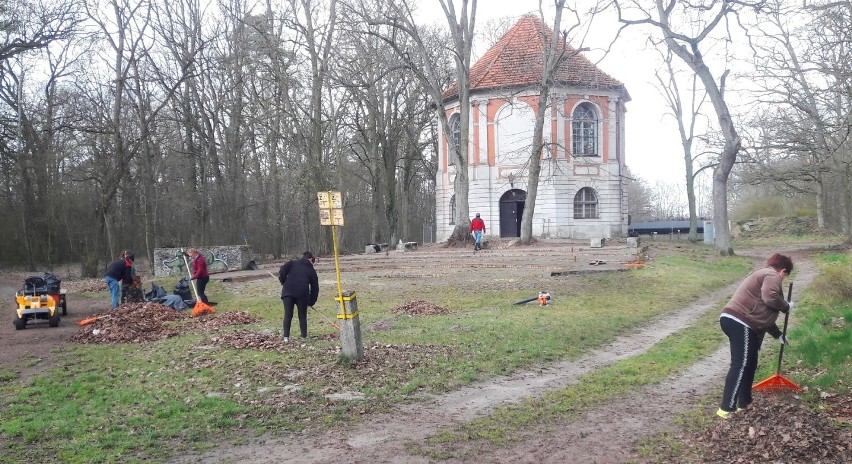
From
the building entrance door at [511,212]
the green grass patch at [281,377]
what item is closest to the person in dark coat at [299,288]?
the green grass patch at [281,377]

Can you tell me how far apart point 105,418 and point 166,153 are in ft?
119

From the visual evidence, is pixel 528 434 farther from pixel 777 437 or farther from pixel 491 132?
pixel 491 132

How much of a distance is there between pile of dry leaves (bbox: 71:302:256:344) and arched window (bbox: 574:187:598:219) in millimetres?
27439

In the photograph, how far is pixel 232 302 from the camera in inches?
805

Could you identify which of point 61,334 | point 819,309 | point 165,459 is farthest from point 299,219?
point 165,459

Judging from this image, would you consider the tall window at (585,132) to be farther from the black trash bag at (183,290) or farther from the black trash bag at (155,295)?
the black trash bag at (155,295)

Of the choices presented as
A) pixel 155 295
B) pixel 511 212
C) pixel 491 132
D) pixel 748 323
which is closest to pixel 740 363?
pixel 748 323

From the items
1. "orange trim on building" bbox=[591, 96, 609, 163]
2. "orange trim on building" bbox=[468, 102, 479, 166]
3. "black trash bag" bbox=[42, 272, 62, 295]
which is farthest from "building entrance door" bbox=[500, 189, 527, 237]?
"black trash bag" bbox=[42, 272, 62, 295]

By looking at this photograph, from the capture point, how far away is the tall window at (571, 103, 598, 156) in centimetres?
4106

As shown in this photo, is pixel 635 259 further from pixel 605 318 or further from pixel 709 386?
pixel 709 386

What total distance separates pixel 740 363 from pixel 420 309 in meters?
9.62

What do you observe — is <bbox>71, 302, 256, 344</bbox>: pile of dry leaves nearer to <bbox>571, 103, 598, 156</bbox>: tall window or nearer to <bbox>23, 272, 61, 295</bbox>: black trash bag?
<bbox>23, 272, 61, 295</bbox>: black trash bag

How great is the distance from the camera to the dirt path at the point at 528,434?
7.01 metres

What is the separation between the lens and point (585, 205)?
4103cm
